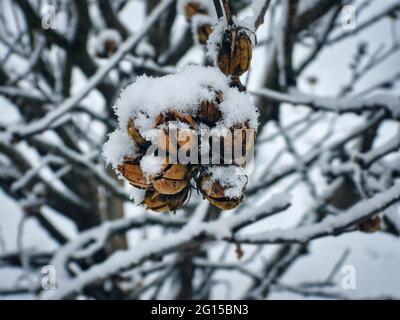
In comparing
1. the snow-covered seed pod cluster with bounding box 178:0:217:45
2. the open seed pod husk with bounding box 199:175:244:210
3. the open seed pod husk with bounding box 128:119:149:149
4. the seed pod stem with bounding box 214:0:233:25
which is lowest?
the open seed pod husk with bounding box 199:175:244:210

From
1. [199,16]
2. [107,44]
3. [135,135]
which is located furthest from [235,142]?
[107,44]

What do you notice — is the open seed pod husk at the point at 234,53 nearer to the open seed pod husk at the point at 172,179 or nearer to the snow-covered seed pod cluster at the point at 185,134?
the snow-covered seed pod cluster at the point at 185,134

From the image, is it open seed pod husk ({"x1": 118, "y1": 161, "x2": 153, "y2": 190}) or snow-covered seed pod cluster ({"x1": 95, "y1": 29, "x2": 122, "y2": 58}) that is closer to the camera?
open seed pod husk ({"x1": 118, "y1": 161, "x2": 153, "y2": 190})

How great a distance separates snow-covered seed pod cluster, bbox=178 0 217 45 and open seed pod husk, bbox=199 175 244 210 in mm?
497

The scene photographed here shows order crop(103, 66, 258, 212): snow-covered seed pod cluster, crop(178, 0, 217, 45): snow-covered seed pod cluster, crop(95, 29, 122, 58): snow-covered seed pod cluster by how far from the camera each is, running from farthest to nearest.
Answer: crop(95, 29, 122, 58): snow-covered seed pod cluster → crop(178, 0, 217, 45): snow-covered seed pod cluster → crop(103, 66, 258, 212): snow-covered seed pod cluster

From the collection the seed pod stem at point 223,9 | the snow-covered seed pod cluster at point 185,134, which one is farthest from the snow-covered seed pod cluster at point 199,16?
the snow-covered seed pod cluster at point 185,134

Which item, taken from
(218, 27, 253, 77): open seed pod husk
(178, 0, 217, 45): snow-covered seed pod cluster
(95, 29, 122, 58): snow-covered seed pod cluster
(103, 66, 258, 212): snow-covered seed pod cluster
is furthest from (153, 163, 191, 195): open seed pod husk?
(95, 29, 122, 58): snow-covered seed pod cluster

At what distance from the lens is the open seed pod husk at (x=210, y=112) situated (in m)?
0.44

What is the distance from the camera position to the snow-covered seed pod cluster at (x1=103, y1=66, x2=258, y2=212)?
1.40 feet

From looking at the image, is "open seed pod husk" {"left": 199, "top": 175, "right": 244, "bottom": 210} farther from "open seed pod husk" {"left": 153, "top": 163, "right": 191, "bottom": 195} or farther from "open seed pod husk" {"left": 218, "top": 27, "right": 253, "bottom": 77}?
"open seed pod husk" {"left": 218, "top": 27, "right": 253, "bottom": 77}

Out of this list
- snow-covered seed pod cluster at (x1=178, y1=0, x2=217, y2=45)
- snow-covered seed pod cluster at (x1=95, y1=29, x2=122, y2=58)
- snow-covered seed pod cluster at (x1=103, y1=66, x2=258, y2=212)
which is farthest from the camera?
snow-covered seed pod cluster at (x1=95, y1=29, x2=122, y2=58)

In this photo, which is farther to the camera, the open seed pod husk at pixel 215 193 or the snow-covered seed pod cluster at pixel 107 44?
the snow-covered seed pod cluster at pixel 107 44

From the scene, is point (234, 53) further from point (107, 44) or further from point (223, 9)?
point (107, 44)
